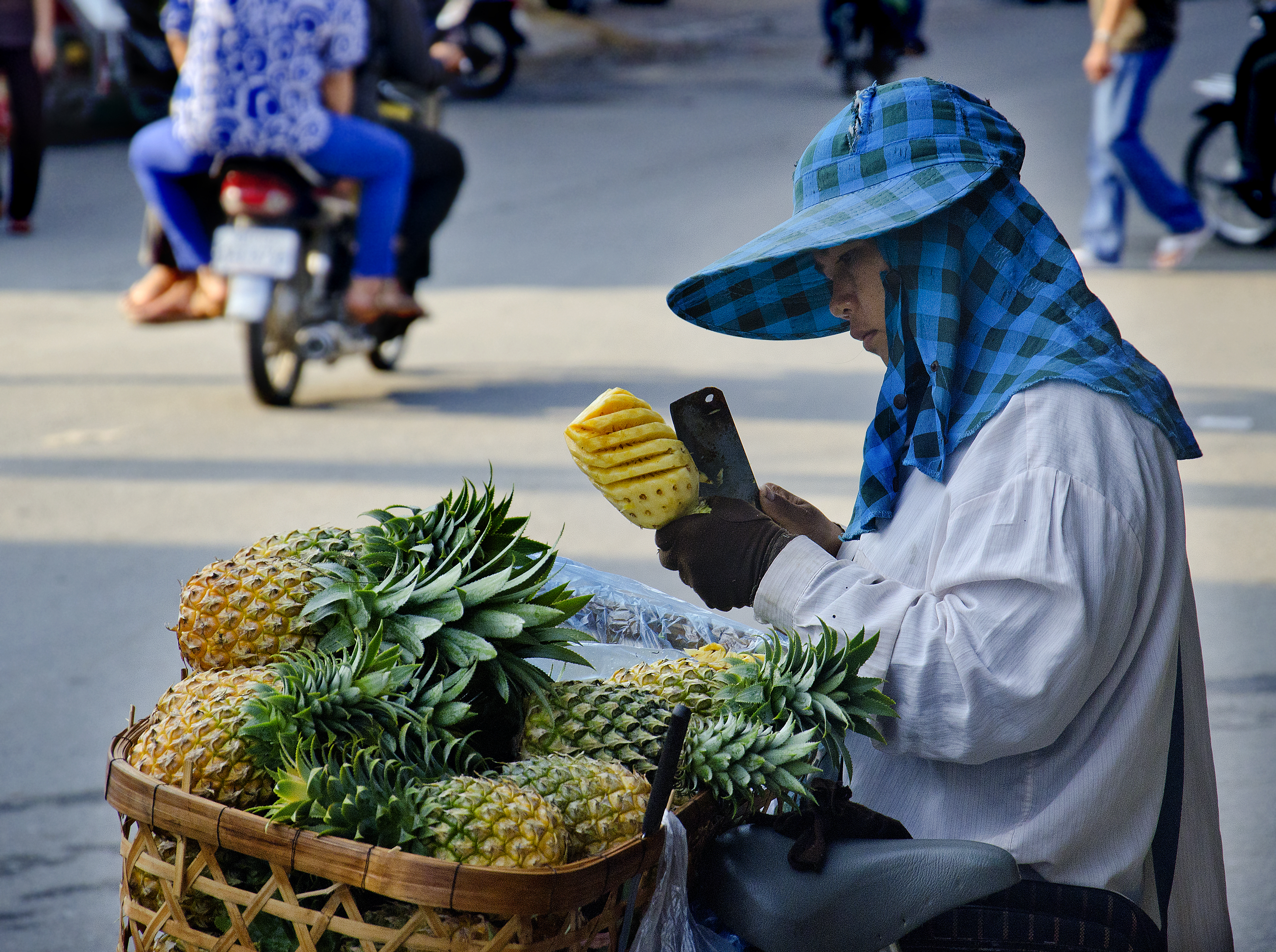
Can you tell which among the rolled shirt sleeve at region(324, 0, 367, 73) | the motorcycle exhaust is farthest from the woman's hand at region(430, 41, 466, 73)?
the motorcycle exhaust

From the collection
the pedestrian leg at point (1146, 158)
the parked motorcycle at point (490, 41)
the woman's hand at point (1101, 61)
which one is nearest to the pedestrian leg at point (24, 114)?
the parked motorcycle at point (490, 41)

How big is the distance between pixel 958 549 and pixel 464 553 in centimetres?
60

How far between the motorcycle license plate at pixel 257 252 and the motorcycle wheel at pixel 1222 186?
5.84m

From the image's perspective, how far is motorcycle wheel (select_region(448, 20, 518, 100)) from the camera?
1424 cm

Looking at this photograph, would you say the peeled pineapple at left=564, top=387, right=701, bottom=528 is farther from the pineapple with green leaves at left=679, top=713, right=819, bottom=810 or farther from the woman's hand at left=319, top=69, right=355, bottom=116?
the woman's hand at left=319, top=69, right=355, bottom=116

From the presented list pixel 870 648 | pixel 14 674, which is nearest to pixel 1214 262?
pixel 14 674

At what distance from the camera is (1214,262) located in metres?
8.68

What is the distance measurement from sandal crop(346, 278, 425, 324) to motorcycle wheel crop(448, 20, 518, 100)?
27.9 ft

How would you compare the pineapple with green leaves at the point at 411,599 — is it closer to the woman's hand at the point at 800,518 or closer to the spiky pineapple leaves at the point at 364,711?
the spiky pineapple leaves at the point at 364,711

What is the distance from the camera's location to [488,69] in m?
14.2

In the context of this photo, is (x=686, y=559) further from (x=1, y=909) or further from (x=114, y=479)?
(x=114, y=479)

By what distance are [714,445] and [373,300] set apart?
4.33m

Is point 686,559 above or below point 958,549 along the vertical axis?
below

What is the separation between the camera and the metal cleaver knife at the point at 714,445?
1.90m
